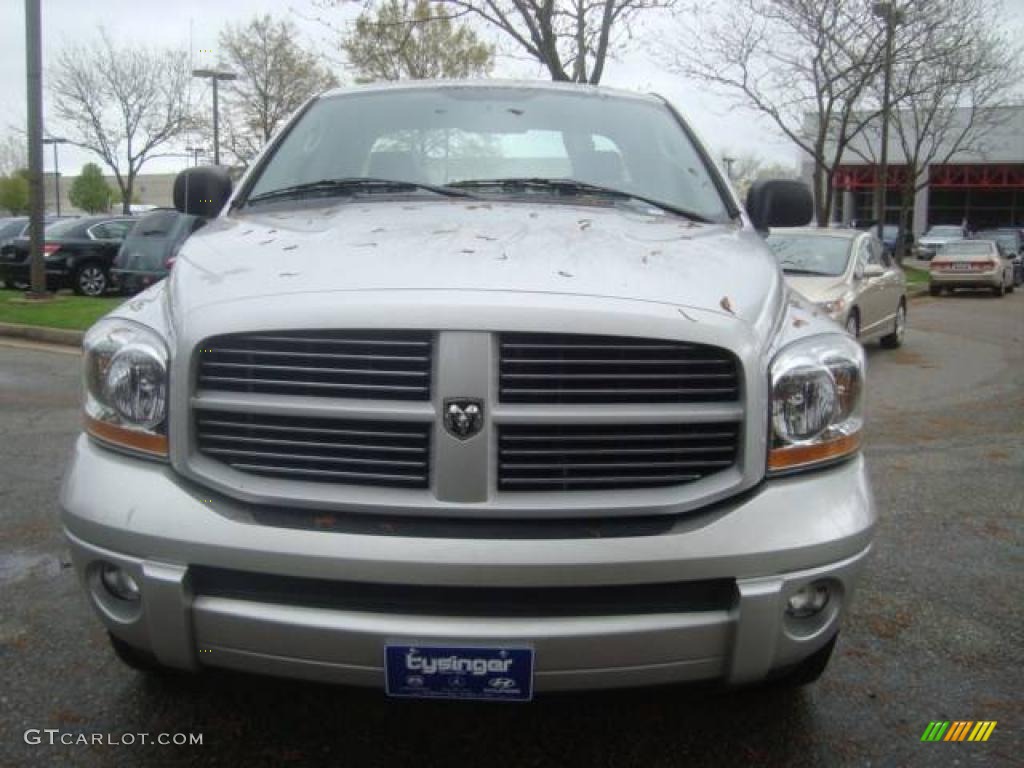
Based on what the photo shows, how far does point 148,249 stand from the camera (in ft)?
46.2

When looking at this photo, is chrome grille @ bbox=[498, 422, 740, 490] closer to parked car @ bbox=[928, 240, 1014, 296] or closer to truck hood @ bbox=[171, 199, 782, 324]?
truck hood @ bbox=[171, 199, 782, 324]

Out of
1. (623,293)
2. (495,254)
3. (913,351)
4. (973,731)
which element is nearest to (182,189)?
(495,254)

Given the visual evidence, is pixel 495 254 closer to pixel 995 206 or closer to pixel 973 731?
pixel 973 731

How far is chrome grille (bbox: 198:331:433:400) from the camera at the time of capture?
6.68 ft

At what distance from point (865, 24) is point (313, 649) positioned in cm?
2160

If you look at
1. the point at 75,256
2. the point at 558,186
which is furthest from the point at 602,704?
the point at 75,256

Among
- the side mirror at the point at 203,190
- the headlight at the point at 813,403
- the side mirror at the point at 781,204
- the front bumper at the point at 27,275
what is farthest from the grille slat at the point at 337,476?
the front bumper at the point at 27,275

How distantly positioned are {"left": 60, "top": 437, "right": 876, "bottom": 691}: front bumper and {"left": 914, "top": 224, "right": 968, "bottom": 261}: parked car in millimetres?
42087

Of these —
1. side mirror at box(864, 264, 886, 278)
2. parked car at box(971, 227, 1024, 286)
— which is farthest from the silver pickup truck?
parked car at box(971, 227, 1024, 286)

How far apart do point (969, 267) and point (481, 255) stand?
2344cm

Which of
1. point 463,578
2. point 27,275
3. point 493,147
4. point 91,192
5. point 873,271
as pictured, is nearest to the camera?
point 463,578

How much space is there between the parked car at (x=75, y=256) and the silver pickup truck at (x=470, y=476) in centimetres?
1561

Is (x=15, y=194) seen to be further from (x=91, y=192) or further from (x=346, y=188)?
(x=346, y=188)

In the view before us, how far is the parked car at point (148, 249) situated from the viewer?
13.8m
